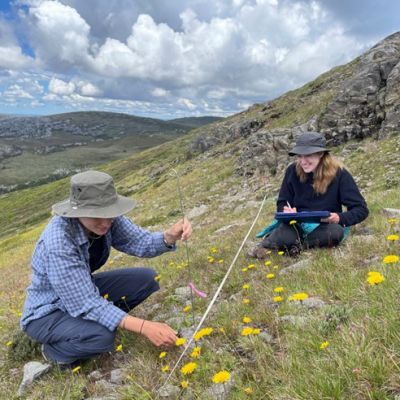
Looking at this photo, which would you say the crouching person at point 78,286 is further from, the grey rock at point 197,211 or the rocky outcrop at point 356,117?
the rocky outcrop at point 356,117

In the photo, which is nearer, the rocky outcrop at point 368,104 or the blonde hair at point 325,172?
the blonde hair at point 325,172

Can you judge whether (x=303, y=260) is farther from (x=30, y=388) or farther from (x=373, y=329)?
(x=30, y=388)

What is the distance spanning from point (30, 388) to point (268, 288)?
300 centimetres

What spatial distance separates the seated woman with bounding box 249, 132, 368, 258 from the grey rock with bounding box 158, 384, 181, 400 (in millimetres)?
3678

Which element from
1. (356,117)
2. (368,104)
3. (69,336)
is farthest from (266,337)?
(368,104)

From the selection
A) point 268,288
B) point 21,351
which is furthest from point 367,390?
point 21,351

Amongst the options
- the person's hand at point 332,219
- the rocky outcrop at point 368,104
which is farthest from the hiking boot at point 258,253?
the rocky outcrop at point 368,104

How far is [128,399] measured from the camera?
3641 millimetres

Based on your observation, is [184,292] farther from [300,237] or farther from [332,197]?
[332,197]

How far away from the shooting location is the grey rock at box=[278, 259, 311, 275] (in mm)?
5719

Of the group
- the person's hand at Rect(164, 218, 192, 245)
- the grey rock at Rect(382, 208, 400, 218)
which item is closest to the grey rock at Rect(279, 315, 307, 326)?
the person's hand at Rect(164, 218, 192, 245)

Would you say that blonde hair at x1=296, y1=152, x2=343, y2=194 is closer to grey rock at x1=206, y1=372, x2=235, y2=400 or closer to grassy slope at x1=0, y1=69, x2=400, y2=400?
grassy slope at x1=0, y1=69, x2=400, y2=400

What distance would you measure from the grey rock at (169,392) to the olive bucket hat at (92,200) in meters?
1.78

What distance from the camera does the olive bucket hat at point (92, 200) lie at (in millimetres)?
4371
